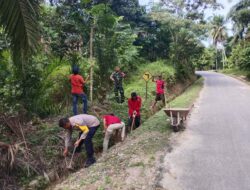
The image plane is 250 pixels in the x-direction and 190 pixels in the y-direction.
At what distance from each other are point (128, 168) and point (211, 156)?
2032 millimetres

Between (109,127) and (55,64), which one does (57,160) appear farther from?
(55,64)

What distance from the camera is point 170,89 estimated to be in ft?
69.9

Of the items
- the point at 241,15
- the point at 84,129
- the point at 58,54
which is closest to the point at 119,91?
the point at 58,54

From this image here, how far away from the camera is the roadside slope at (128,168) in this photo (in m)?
5.88

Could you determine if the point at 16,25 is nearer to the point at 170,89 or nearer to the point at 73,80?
the point at 73,80

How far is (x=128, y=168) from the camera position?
21.5 feet

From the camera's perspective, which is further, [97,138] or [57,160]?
[97,138]

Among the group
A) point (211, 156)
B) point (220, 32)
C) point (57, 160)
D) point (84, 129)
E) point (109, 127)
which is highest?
point (220, 32)

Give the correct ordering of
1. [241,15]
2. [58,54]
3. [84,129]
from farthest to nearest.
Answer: [241,15] < [58,54] < [84,129]

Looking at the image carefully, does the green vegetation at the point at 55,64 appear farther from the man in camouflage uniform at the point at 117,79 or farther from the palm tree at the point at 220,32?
the palm tree at the point at 220,32

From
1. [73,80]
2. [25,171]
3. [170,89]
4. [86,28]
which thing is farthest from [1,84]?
[170,89]

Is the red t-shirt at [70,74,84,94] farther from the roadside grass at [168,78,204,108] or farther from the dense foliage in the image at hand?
the roadside grass at [168,78,204,108]

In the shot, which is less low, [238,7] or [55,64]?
[238,7]

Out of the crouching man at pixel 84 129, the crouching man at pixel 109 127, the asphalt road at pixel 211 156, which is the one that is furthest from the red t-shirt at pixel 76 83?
the asphalt road at pixel 211 156
